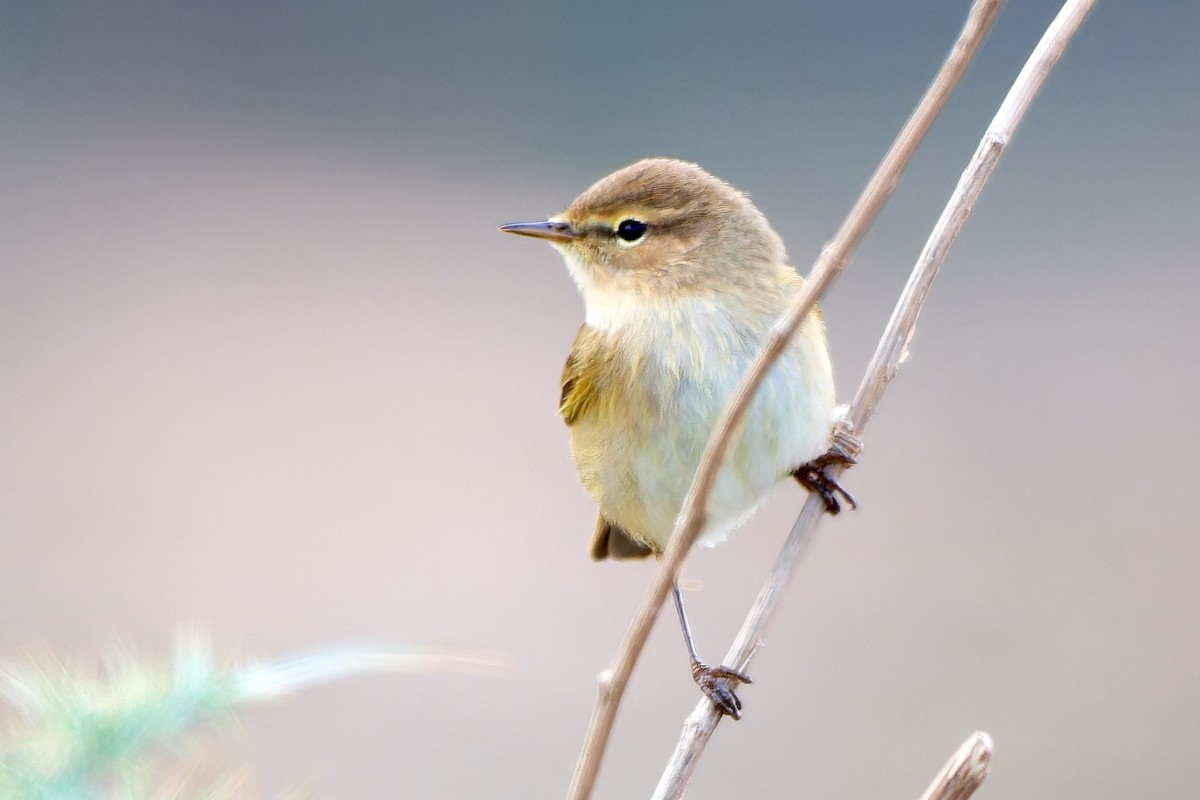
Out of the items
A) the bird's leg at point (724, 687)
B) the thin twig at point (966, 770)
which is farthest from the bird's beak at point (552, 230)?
the thin twig at point (966, 770)

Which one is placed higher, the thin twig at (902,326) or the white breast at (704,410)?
the white breast at (704,410)

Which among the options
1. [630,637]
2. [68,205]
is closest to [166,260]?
[68,205]

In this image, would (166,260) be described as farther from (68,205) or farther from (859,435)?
(859,435)

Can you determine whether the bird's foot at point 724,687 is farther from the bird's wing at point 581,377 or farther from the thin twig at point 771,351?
the bird's wing at point 581,377

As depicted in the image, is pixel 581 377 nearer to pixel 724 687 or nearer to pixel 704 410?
pixel 704 410

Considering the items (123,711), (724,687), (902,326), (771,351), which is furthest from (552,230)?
(123,711)

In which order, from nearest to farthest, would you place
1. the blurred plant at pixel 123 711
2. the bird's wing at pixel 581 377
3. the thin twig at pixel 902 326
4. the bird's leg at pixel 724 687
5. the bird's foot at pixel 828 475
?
the blurred plant at pixel 123 711
the thin twig at pixel 902 326
the bird's leg at pixel 724 687
the bird's foot at pixel 828 475
the bird's wing at pixel 581 377
